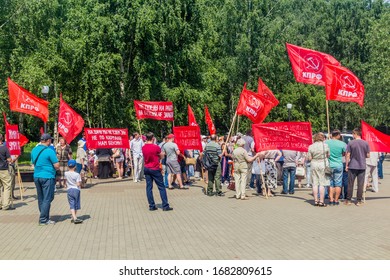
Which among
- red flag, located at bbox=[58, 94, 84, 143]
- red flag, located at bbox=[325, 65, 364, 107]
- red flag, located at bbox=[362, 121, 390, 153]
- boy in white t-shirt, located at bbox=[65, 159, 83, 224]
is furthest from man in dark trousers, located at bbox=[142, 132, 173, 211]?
red flag, located at bbox=[58, 94, 84, 143]

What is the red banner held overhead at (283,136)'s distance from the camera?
14.1 metres

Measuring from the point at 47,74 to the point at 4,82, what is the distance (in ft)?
10.6

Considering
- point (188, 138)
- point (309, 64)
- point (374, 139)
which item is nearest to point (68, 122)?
point (188, 138)

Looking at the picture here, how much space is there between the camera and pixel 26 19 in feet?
123

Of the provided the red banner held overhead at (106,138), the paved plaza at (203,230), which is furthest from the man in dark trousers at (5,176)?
the red banner held overhead at (106,138)

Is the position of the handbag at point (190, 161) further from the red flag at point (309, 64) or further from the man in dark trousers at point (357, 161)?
the man in dark trousers at point (357, 161)

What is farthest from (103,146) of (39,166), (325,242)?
(325,242)

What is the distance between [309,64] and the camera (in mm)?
15297

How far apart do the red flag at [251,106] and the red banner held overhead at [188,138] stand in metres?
1.77

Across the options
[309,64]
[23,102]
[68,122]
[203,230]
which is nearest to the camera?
[203,230]

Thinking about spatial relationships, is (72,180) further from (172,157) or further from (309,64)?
(309,64)

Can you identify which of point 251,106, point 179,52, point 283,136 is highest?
point 179,52

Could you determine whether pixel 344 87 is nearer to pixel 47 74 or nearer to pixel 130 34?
pixel 130 34

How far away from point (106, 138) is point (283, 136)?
25.5 feet
